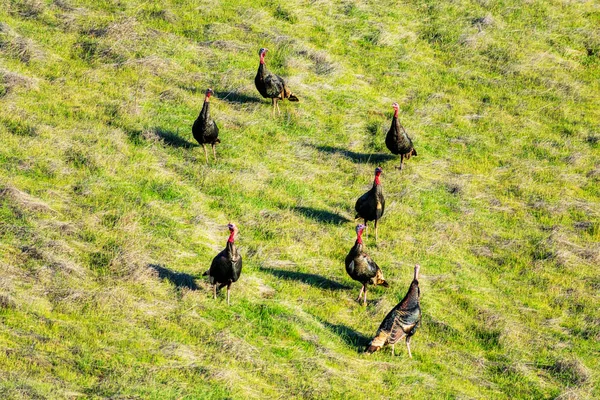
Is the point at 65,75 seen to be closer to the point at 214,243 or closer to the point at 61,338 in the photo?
the point at 214,243

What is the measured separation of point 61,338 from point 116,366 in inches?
43.8

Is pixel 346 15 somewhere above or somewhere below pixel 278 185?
above

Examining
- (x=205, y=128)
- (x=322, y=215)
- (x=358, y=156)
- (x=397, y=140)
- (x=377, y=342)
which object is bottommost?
(x=377, y=342)

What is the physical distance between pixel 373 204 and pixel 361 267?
7.95 feet

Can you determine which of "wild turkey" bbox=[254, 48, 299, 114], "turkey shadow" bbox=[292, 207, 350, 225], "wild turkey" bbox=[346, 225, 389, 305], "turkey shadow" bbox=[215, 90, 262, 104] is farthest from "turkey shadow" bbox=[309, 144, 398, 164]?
"wild turkey" bbox=[346, 225, 389, 305]

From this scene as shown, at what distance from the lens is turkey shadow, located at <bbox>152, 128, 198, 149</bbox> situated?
20.4 metres

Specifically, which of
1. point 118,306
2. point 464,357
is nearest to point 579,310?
point 464,357

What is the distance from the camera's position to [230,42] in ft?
83.1

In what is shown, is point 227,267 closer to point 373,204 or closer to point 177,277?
point 177,277

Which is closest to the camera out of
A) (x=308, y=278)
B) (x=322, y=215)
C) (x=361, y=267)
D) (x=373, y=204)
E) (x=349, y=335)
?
(x=349, y=335)

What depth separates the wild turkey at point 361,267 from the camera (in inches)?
641

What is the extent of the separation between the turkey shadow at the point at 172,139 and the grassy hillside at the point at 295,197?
50 millimetres

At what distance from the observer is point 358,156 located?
21766 millimetres

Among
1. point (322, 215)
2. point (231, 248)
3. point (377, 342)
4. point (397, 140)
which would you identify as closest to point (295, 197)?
point (322, 215)
